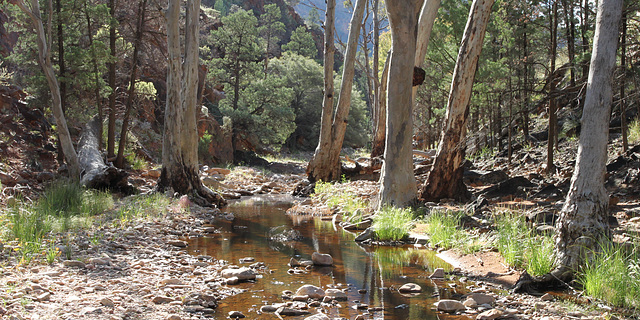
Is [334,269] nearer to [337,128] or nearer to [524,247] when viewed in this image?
[524,247]

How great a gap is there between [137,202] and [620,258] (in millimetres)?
8775

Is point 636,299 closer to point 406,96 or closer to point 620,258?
point 620,258

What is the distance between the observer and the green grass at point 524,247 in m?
4.95

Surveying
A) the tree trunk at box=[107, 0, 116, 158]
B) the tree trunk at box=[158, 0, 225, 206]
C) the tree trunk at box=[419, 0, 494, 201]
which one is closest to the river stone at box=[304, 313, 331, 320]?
the tree trunk at box=[419, 0, 494, 201]

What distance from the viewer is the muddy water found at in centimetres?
444

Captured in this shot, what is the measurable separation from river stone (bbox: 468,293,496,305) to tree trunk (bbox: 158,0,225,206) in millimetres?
8465

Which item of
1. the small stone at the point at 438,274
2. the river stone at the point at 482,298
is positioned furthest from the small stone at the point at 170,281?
the river stone at the point at 482,298

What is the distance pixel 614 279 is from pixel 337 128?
1086cm

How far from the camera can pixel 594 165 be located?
4.63m

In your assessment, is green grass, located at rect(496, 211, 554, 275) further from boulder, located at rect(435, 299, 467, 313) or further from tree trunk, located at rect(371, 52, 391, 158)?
tree trunk, located at rect(371, 52, 391, 158)

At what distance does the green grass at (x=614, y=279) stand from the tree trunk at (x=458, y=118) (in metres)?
5.38

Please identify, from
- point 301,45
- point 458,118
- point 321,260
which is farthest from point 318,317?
point 301,45

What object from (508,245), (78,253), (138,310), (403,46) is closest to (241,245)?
(78,253)

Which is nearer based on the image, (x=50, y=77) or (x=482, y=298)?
(x=482, y=298)
